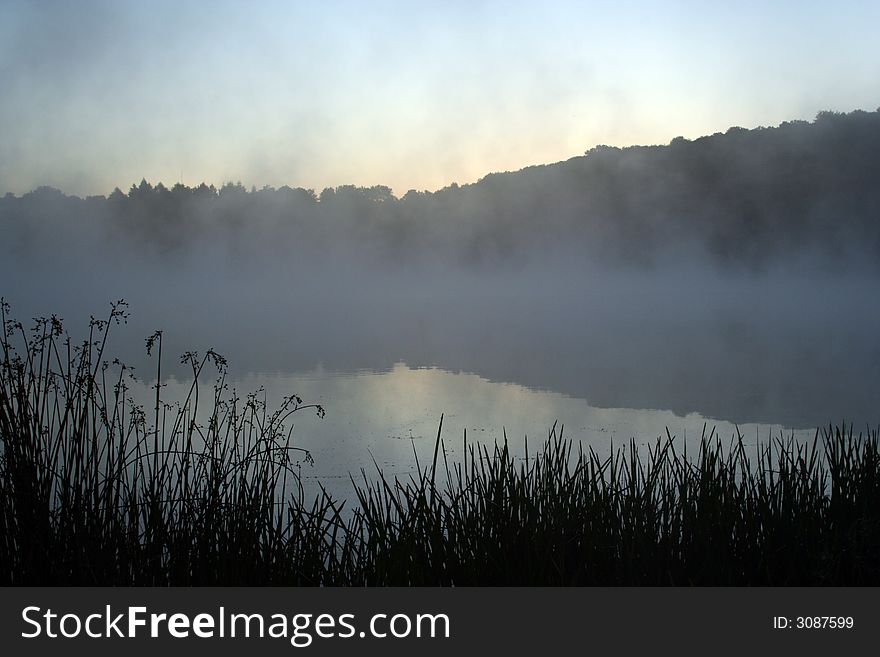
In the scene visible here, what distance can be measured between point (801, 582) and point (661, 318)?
1188 inches

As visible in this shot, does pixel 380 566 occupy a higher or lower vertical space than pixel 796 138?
lower

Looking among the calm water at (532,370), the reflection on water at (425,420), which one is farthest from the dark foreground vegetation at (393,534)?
the reflection on water at (425,420)

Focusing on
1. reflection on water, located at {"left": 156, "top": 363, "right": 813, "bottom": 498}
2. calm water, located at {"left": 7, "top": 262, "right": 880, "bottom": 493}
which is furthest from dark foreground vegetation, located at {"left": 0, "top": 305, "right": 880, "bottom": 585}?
reflection on water, located at {"left": 156, "top": 363, "right": 813, "bottom": 498}

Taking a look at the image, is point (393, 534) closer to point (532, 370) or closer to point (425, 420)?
point (425, 420)

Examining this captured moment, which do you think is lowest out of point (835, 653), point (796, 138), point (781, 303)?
point (835, 653)

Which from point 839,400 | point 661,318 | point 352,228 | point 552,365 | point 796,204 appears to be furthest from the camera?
point 352,228

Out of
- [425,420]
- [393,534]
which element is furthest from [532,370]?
[393,534]

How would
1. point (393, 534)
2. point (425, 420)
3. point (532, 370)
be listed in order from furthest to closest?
point (532, 370)
point (425, 420)
point (393, 534)

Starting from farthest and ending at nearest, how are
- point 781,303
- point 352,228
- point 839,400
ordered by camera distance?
1. point 352,228
2. point 781,303
3. point 839,400

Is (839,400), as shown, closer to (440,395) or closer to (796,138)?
(440,395)

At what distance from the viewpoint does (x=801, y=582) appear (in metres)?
2.46

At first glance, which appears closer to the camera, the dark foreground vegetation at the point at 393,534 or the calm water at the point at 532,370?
the dark foreground vegetation at the point at 393,534

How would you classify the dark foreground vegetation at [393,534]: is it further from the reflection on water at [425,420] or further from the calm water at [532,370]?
the reflection on water at [425,420]

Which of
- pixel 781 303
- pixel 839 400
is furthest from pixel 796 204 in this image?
pixel 839 400
